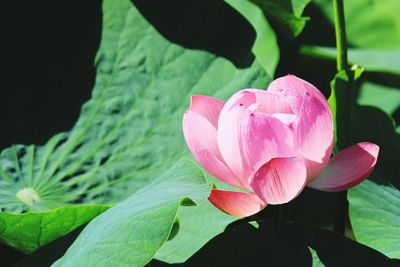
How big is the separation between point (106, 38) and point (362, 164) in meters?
0.69

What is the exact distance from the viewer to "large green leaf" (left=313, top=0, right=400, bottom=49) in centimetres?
186

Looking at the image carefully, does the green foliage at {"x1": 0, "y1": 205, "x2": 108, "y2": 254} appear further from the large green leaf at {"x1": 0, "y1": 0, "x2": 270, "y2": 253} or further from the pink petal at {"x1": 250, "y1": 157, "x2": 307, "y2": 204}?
the pink petal at {"x1": 250, "y1": 157, "x2": 307, "y2": 204}

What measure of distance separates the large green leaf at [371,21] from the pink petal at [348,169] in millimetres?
972

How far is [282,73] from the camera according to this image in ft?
4.71

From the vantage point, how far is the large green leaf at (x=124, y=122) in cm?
126

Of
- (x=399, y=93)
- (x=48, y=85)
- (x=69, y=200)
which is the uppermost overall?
(x=48, y=85)

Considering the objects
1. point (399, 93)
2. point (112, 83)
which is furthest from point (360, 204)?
point (399, 93)

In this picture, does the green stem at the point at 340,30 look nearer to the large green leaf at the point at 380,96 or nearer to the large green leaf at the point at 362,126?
the large green leaf at the point at 362,126

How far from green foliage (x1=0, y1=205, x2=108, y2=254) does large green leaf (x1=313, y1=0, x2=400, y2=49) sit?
102 centimetres

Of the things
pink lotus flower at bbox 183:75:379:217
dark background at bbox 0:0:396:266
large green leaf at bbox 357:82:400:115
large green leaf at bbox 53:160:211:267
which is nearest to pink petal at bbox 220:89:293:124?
pink lotus flower at bbox 183:75:379:217

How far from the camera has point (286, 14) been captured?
133 centimetres

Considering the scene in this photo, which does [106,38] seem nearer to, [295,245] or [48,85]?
[48,85]

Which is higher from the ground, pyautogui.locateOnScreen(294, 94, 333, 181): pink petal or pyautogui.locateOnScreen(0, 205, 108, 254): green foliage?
pyautogui.locateOnScreen(294, 94, 333, 181): pink petal

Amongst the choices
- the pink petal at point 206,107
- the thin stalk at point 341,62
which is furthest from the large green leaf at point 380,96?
the pink petal at point 206,107
